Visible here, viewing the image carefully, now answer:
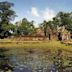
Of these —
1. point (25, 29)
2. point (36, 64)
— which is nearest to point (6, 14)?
point (25, 29)

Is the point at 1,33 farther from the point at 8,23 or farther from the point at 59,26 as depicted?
the point at 59,26

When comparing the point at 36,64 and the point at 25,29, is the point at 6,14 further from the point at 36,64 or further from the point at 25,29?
the point at 36,64

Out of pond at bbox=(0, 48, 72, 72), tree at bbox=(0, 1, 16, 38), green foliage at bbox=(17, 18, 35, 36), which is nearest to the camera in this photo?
pond at bbox=(0, 48, 72, 72)

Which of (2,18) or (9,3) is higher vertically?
(9,3)

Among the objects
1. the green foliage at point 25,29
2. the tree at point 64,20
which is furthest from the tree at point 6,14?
the tree at point 64,20

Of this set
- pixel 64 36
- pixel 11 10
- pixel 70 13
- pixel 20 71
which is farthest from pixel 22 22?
pixel 20 71

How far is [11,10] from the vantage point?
105625mm

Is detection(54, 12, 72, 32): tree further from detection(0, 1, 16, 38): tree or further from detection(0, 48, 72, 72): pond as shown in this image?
detection(0, 48, 72, 72): pond

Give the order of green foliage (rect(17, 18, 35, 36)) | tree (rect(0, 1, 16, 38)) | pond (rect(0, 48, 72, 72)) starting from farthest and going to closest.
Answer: green foliage (rect(17, 18, 35, 36)), tree (rect(0, 1, 16, 38)), pond (rect(0, 48, 72, 72))

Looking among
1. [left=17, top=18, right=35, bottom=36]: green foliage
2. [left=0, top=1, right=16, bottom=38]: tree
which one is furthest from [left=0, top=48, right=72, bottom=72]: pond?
[left=17, top=18, right=35, bottom=36]: green foliage

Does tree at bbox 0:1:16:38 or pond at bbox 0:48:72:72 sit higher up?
tree at bbox 0:1:16:38

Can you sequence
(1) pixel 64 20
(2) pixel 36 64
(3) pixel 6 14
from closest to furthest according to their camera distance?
1. (2) pixel 36 64
2. (3) pixel 6 14
3. (1) pixel 64 20

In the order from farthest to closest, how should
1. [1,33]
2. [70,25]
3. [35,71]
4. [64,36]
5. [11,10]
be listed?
[70,25] < [11,10] < [1,33] < [64,36] < [35,71]

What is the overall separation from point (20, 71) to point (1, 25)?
262ft
